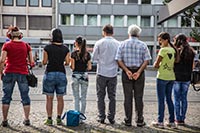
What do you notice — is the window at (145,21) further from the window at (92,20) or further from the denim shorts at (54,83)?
the denim shorts at (54,83)

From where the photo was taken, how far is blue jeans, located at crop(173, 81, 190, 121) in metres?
7.56

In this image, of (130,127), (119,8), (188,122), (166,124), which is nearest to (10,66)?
(130,127)

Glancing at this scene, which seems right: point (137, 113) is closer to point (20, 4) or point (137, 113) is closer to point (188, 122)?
point (188, 122)

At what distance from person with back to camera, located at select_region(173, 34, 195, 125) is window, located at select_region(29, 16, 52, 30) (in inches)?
1760

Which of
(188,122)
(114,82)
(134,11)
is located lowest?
(188,122)

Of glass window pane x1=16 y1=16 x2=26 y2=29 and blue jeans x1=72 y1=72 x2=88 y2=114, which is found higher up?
glass window pane x1=16 y1=16 x2=26 y2=29

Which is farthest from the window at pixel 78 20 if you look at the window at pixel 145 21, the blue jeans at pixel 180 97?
the blue jeans at pixel 180 97

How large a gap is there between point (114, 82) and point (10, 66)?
83.4 inches

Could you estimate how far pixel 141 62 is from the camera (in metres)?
7.29

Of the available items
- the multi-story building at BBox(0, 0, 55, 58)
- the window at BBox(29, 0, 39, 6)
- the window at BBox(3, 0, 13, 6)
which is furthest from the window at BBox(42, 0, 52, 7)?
the window at BBox(3, 0, 13, 6)

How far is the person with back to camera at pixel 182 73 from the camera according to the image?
744 cm

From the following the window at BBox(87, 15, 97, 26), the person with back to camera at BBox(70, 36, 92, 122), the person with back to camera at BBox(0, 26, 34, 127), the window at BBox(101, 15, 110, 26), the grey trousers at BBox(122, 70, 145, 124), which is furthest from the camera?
the window at BBox(101, 15, 110, 26)

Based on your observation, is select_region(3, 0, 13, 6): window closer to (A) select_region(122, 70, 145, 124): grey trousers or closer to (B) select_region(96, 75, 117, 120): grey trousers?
(B) select_region(96, 75, 117, 120): grey trousers

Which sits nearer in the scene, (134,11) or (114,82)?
(114,82)
